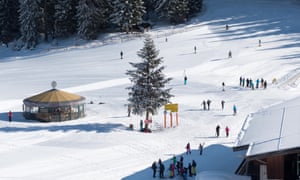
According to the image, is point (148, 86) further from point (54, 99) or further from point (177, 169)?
point (177, 169)

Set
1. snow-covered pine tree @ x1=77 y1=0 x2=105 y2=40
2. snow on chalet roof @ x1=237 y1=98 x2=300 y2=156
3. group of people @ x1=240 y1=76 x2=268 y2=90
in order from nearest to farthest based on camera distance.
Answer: snow on chalet roof @ x1=237 y1=98 x2=300 y2=156, group of people @ x1=240 y1=76 x2=268 y2=90, snow-covered pine tree @ x1=77 y1=0 x2=105 y2=40

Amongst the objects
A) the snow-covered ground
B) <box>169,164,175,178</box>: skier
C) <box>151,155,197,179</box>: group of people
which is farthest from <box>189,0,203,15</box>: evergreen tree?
<box>169,164,175,178</box>: skier

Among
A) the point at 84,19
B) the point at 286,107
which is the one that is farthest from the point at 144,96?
the point at 84,19

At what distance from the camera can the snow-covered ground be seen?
94.1ft

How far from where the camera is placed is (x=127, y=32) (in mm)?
66750

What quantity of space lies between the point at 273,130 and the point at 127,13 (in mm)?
48120

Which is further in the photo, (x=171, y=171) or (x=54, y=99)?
(x=54, y=99)

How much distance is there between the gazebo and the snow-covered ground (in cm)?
76

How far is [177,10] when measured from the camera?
69312 mm

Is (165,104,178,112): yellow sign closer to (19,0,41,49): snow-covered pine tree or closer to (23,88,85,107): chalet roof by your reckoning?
(23,88,85,107): chalet roof

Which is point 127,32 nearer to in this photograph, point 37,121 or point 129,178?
point 37,121

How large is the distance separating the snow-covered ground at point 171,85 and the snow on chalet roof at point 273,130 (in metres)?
1.67

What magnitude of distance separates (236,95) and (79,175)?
21.2 meters

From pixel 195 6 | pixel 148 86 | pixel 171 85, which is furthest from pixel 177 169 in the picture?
pixel 195 6
